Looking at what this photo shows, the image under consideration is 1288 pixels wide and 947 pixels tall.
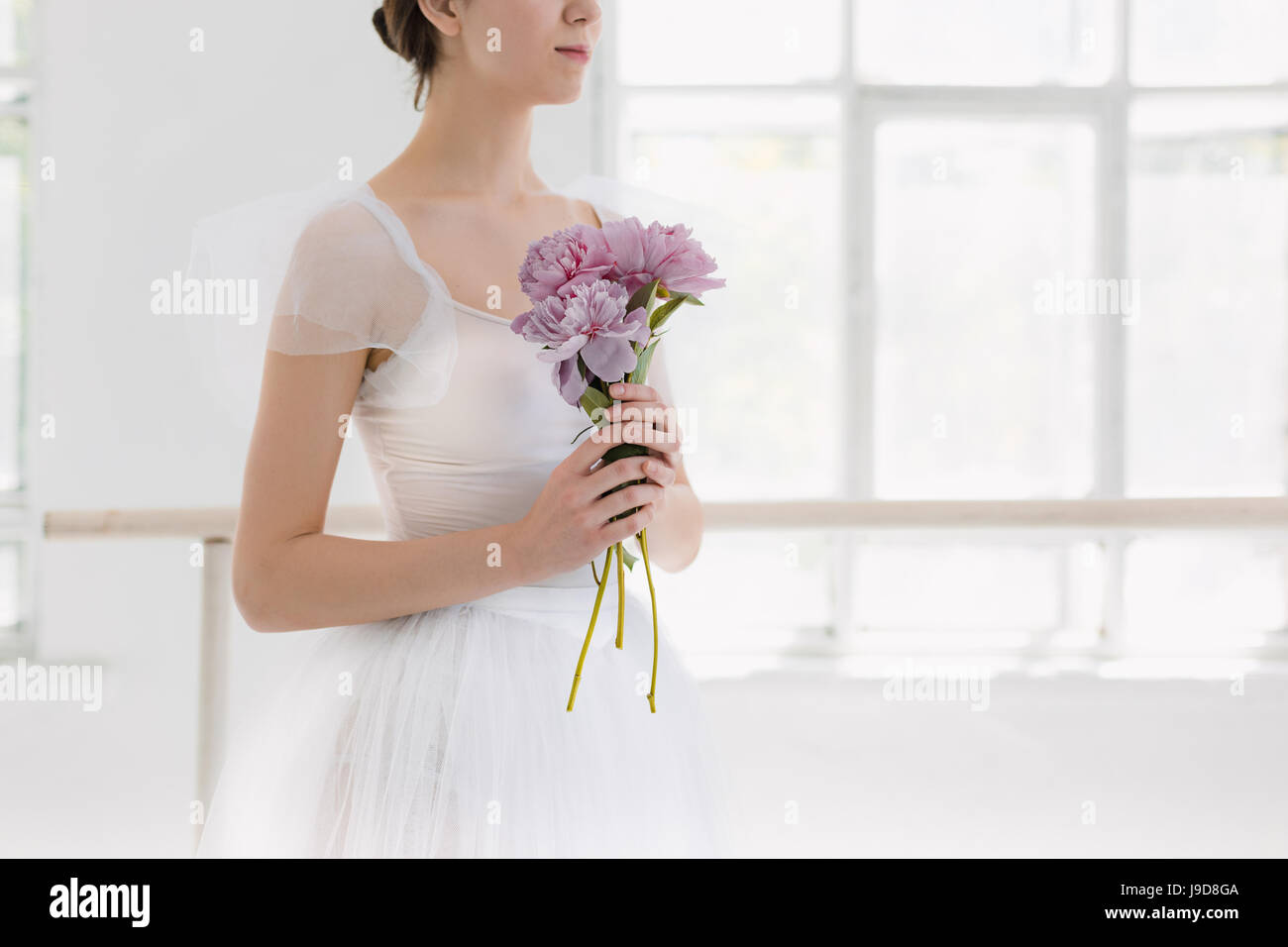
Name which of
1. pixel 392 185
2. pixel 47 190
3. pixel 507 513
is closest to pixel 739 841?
pixel 507 513

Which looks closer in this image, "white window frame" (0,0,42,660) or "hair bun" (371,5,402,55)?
"hair bun" (371,5,402,55)

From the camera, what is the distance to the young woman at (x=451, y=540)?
83cm

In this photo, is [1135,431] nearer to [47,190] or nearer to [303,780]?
[303,780]

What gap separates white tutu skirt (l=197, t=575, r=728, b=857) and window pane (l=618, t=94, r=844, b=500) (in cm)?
216

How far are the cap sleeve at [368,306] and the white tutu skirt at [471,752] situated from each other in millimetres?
217

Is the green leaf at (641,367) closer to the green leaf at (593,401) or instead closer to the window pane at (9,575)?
the green leaf at (593,401)

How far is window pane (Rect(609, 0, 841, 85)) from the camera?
297cm

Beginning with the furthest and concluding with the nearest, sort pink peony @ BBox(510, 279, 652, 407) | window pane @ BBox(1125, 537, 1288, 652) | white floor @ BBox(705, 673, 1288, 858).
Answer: window pane @ BBox(1125, 537, 1288, 652) < white floor @ BBox(705, 673, 1288, 858) < pink peony @ BBox(510, 279, 652, 407)

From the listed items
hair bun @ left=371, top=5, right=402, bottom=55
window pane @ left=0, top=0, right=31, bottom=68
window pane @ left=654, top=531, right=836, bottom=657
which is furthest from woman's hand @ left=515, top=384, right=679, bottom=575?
window pane @ left=0, top=0, right=31, bottom=68

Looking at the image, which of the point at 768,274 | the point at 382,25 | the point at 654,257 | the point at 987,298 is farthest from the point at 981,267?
the point at 654,257

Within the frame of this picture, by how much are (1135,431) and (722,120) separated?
1.56 meters

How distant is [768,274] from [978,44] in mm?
929
